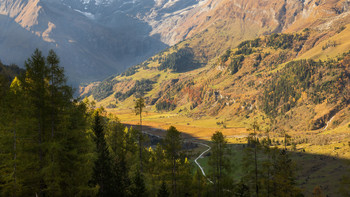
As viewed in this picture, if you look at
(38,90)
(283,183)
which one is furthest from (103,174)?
(283,183)

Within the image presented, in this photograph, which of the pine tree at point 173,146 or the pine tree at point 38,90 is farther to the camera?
the pine tree at point 173,146

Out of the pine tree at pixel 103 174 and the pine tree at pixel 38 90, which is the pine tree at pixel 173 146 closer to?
the pine tree at pixel 103 174

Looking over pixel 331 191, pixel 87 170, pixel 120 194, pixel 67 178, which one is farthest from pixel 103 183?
pixel 331 191

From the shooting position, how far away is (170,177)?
161 ft

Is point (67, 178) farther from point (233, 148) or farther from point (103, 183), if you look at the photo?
point (233, 148)

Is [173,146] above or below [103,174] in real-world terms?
above

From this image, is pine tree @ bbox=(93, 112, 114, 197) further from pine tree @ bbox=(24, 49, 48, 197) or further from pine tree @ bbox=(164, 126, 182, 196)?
pine tree @ bbox=(164, 126, 182, 196)

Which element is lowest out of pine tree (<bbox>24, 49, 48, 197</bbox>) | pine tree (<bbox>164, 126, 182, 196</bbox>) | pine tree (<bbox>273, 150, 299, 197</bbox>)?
pine tree (<bbox>273, 150, 299, 197</bbox>)

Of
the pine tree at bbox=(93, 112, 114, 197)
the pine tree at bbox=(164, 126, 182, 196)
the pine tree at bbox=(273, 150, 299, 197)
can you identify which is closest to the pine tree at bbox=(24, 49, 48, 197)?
the pine tree at bbox=(93, 112, 114, 197)

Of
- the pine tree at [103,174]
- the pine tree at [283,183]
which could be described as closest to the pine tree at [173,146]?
the pine tree at [103,174]

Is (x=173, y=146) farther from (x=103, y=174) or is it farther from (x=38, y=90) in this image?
(x=38, y=90)

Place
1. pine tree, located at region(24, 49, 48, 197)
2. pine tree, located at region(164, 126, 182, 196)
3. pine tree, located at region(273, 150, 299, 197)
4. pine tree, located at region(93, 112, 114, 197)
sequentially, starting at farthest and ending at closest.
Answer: pine tree, located at region(164, 126, 182, 196) → pine tree, located at region(273, 150, 299, 197) → pine tree, located at region(93, 112, 114, 197) → pine tree, located at region(24, 49, 48, 197)

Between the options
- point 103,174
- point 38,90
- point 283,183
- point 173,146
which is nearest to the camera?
point 38,90

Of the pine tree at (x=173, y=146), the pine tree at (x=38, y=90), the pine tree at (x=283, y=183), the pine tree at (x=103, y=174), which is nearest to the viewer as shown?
the pine tree at (x=38, y=90)
